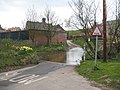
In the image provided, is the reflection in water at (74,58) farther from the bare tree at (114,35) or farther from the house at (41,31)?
the house at (41,31)

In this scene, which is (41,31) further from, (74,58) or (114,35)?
(114,35)

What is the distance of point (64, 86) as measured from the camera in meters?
12.1

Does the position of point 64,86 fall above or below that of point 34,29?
below

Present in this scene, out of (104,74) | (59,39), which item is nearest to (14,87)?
(104,74)

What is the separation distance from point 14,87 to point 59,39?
180 ft

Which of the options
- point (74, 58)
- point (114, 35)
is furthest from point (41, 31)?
point (114, 35)

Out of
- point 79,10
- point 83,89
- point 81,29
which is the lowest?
point 83,89

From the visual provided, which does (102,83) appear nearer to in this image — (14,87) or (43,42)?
(14,87)

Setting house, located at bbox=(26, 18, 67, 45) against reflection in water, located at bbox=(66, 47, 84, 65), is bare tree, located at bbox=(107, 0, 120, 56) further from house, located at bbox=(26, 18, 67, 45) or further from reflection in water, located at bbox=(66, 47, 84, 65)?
house, located at bbox=(26, 18, 67, 45)

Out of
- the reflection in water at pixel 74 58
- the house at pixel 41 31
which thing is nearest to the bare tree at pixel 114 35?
the reflection in water at pixel 74 58

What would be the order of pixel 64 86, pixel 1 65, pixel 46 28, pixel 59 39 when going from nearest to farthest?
1. pixel 64 86
2. pixel 1 65
3. pixel 46 28
4. pixel 59 39

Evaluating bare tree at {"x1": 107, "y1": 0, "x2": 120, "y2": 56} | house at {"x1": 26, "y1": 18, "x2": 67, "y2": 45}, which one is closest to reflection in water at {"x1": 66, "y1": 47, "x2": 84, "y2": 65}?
bare tree at {"x1": 107, "y1": 0, "x2": 120, "y2": 56}

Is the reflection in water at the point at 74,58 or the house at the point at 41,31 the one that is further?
the house at the point at 41,31

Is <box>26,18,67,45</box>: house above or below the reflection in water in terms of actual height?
above
